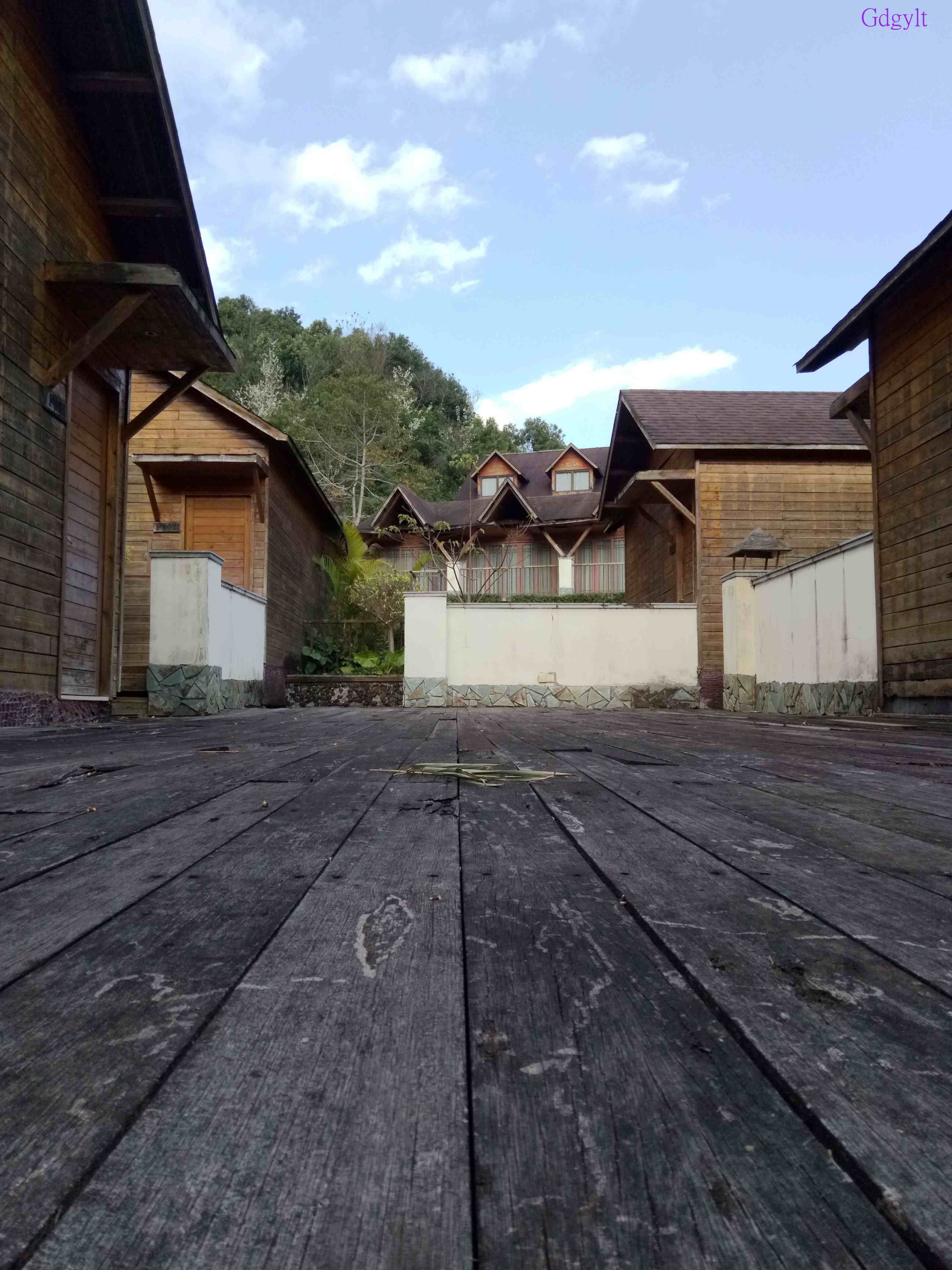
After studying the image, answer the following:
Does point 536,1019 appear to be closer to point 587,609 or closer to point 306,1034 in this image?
point 306,1034

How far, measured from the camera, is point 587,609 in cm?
1183

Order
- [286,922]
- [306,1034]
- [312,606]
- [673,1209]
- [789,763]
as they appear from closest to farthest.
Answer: [673,1209] < [306,1034] < [286,922] < [789,763] < [312,606]

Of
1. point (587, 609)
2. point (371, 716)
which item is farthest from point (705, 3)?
point (371, 716)

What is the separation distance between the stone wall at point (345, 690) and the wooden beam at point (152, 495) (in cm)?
321

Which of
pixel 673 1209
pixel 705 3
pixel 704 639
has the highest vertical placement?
pixel 705 3

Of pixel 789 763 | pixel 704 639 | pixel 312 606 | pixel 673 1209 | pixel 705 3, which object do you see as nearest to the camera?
pixel 673 1209

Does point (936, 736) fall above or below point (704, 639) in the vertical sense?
below

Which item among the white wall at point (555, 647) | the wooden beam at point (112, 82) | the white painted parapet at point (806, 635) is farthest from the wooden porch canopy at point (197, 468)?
the white painted parapet at point (806, 635)

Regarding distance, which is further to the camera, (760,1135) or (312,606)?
(312,606)

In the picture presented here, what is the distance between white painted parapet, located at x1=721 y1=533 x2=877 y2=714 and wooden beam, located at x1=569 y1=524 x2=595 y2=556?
11.9 meters

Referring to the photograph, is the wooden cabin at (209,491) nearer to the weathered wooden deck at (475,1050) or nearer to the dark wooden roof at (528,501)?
the dark wooden roof at (528,501)

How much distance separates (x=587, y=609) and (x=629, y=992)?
11182mm

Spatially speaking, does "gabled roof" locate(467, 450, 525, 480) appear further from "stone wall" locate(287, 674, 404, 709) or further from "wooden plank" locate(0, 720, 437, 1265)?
"wooden plank" locate(0, 720, 437, 1265)

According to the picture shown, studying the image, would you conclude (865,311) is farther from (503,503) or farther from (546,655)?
(503,503)
